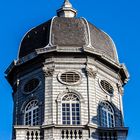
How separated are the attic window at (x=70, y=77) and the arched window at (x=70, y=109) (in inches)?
44.0

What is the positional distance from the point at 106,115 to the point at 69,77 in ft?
13.8

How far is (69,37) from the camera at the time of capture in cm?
5009

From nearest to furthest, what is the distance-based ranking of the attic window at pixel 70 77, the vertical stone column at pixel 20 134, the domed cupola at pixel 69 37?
the vertical stone column at pixel 20 134 < the attic window at pixel 70 77 < the domed cupola at pixel 69 37

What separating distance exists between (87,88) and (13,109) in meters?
6.59

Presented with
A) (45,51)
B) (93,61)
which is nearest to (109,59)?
(93,61)

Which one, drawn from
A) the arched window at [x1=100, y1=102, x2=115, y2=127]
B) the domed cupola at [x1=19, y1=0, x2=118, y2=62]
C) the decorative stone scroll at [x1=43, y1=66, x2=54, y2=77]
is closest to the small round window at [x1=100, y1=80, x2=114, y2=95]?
the arched window at [x1=100, y1=102, x2=115, y2=127]

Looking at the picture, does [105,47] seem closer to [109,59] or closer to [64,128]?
[109,59]

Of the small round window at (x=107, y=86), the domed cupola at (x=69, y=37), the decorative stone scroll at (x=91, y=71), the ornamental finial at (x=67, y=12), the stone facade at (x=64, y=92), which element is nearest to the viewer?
the stone facade at (x=64, y=92)

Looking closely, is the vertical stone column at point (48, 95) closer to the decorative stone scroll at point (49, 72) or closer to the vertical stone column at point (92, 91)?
the decorative stone scroll at point (49, 72)

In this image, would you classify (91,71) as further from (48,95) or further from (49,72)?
(48,95)

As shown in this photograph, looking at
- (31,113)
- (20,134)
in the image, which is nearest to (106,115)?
(31,113)

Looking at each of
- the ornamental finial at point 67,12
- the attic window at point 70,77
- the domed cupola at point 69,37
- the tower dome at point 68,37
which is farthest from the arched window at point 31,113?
the ornamental finial at point 67,12

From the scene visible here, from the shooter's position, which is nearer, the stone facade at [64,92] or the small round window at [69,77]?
the stone facade at [64,92]

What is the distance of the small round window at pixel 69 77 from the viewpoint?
4722cm
